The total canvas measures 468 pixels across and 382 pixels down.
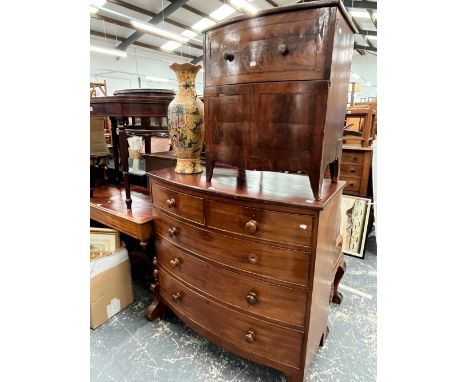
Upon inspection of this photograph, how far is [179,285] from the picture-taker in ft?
5.29

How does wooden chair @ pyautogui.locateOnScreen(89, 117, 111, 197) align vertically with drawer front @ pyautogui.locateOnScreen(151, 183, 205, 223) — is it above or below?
above

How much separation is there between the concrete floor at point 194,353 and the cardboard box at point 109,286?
2.7 inches

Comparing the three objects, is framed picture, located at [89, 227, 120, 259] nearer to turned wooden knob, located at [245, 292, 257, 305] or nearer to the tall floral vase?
the tall floral vase

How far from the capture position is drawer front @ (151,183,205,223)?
1.34 meters

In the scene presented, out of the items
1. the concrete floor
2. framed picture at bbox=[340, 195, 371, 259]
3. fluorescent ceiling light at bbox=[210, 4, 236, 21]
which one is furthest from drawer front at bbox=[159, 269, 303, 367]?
fluorescent ceiling light at bbox=[210, 4, 236, 21]

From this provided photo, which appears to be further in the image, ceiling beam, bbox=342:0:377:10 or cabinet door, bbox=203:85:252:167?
ceiling beam, bbox=342:0:377:10

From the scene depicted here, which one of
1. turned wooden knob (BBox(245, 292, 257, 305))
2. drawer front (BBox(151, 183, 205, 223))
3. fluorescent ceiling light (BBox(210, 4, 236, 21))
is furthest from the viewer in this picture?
fluorescent ceiling light (BBox(210, 4, 236, 21))

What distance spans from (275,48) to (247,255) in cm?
90

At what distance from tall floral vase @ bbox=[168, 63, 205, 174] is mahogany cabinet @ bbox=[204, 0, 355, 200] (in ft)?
0.82

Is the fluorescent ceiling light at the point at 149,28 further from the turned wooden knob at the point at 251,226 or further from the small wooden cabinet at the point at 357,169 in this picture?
the turned wooden knob at the point at 251,226

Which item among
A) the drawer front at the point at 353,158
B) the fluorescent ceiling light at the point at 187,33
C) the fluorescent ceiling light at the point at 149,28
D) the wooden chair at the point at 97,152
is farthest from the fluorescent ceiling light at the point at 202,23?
the drawer front at the point at 353,158

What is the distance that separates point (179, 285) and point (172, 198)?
57 cm

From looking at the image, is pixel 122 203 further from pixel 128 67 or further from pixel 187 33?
pixel 128 67
